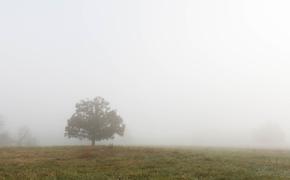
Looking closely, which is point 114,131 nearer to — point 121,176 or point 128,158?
point 128,158

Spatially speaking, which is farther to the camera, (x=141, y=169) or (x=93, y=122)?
(x=93, y=122)

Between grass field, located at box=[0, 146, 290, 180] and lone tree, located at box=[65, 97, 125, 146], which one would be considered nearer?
grass field, located at box=[0, 146, 290, 180]

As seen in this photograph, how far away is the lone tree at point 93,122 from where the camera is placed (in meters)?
60.4

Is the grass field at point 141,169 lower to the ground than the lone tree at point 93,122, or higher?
lower

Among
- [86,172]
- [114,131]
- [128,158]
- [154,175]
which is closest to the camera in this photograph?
[154,175]

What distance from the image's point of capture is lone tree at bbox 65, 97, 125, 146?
198ft

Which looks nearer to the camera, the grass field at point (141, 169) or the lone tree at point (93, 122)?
the grass field at point (141, 169)

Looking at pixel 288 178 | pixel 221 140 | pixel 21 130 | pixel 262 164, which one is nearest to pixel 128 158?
pixel 262 164

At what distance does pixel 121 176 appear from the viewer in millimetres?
19484

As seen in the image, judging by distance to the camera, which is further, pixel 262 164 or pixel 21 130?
pixel 21 130

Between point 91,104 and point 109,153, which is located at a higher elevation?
point 91,104

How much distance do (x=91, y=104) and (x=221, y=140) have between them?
332 feet

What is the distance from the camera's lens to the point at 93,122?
6050 cm

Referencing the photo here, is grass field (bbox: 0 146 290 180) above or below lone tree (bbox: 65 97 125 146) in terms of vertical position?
below
